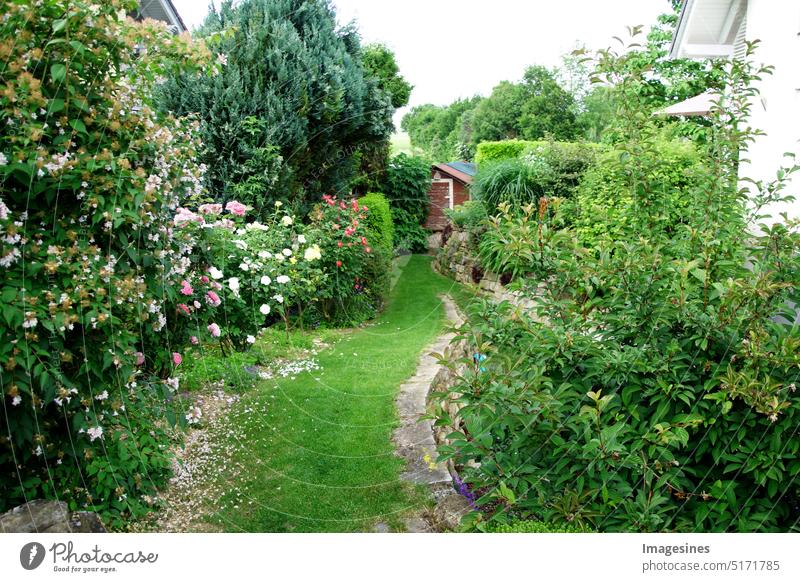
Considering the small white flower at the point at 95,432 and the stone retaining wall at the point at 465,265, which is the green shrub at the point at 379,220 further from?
the small white flower at the point at 95,432

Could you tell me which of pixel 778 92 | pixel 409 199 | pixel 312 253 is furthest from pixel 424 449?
pixel 312 253

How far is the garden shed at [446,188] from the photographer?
2971 millimetres

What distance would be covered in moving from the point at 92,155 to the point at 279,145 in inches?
102

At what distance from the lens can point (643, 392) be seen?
1.89m

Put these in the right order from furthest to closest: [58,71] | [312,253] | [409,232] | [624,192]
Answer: [312,253] < [409,232] < [624,192] < [58,71]

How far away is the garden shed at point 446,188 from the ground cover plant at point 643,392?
3.29 ft

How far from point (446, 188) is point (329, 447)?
5.27 ft

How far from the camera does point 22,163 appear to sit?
5.76 ft

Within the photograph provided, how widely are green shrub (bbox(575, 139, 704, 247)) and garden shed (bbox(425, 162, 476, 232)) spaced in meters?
0.55

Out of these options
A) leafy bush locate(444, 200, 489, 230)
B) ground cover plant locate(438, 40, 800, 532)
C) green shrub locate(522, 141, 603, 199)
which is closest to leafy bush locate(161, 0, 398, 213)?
leafy bush locate(444, 200, 489, 230)

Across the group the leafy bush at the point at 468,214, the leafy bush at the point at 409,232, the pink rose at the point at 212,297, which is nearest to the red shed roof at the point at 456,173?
the leafy bush at the point at 468,214

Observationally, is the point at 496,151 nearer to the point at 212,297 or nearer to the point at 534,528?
the point at 212,297

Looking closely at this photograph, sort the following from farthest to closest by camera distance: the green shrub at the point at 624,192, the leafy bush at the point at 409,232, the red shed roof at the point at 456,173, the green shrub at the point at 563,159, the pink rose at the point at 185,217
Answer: the leafy bush at the point at 409,232, the red shed roof at the point at 456,173, the green shrub at the point at 563,159, the pink rose at the point at 185,217, the green shrub at the point at 624,192

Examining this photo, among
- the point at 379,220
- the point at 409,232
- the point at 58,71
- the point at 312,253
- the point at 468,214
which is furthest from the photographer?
the point at 379,220
